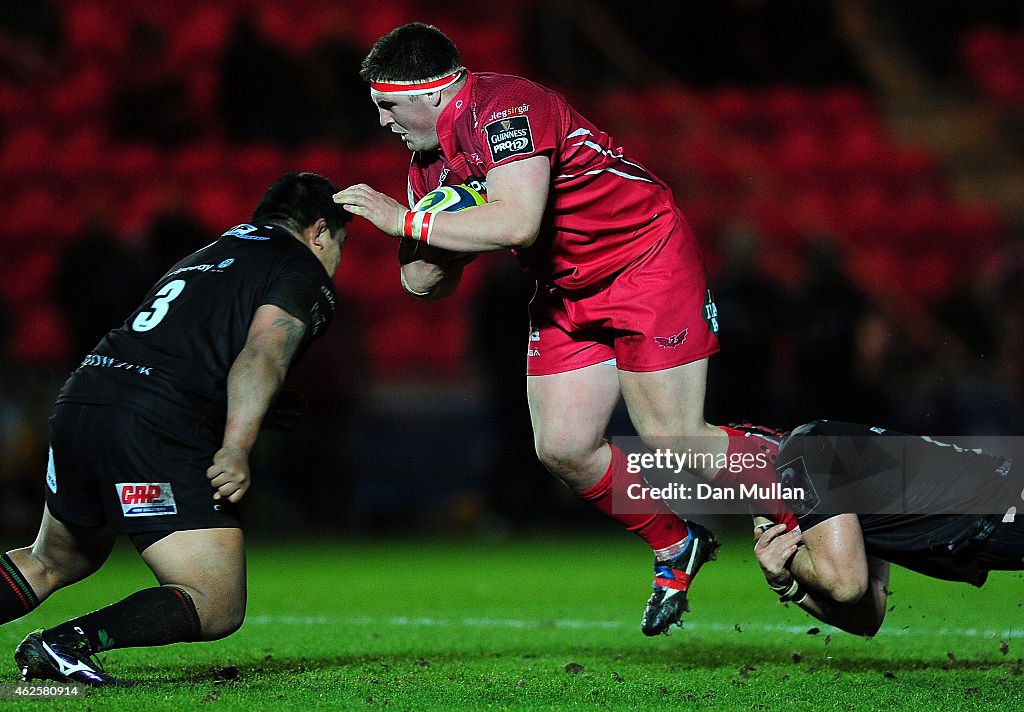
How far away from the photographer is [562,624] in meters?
6.18

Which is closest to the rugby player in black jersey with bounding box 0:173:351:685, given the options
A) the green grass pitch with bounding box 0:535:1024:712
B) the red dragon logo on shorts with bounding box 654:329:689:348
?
the green grass pitch with bounding box 0:535:1024:712

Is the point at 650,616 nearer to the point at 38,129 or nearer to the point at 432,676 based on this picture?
the point at 432,676

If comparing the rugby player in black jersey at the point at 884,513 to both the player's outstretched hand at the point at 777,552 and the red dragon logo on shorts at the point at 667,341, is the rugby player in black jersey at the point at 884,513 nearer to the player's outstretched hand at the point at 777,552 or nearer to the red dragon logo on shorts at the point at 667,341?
the player's outstretched hand at the point at 777,552

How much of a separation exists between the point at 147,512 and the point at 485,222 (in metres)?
1.47

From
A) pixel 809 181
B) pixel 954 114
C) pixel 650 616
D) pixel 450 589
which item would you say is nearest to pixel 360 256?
pixel 809 181

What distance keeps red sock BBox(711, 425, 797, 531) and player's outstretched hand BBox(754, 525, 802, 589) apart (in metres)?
0.09

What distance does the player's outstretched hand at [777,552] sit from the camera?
4.75 metres

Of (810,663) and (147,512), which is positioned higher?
(147,512)

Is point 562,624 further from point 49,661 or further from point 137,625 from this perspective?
point 49,661

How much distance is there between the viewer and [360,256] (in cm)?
1348

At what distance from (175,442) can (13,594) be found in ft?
2.60

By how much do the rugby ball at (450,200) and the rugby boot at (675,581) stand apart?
1.60 meters

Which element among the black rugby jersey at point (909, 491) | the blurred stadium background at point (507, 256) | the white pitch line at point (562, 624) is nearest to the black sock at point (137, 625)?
the white pitch line at point (562, 624)

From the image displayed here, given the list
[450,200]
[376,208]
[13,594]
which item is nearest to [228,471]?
[13,594]
